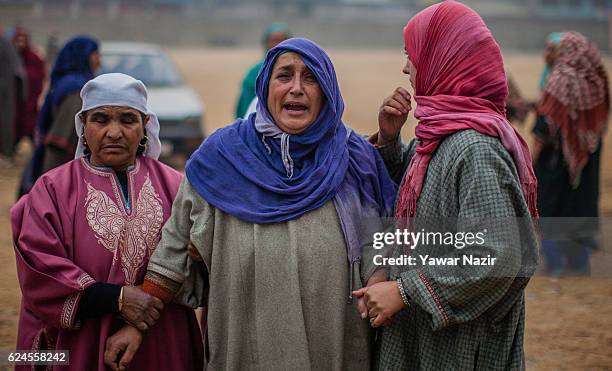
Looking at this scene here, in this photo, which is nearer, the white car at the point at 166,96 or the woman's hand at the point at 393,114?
the woman's hand at the point at 393,114

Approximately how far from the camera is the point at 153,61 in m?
11.2

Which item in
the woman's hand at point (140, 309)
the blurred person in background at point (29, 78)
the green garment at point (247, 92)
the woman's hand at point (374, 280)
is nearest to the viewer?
the woman's hand at point (374, 280)

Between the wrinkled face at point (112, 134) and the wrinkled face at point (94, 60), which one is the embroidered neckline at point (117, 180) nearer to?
the wrinkled face at point (112, 134)

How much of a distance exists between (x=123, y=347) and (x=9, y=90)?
8719mm

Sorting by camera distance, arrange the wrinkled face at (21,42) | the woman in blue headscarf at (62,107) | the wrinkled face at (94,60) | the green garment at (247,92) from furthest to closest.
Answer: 1. the wrinkled face at (21,42)
2. the green garment at (247,92)
3. the wrinkled face at (94,60)
4. the woman in blue headscarf at (62,107)

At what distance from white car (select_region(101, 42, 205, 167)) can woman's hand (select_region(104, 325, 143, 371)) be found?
24.4ft

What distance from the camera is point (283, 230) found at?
251 centimetres

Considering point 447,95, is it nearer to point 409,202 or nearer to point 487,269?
point 409,202

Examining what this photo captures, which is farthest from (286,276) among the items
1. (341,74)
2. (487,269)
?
(341,74)

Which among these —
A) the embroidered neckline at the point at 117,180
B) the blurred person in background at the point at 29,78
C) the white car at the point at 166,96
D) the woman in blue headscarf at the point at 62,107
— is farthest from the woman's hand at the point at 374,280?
the blurred person in background at the point at 29,78

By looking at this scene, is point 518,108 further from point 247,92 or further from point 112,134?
point 112,134

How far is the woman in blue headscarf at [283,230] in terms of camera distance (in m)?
2.50

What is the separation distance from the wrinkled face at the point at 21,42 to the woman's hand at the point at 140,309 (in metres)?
9.78

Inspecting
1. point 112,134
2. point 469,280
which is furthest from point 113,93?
point 469,280
